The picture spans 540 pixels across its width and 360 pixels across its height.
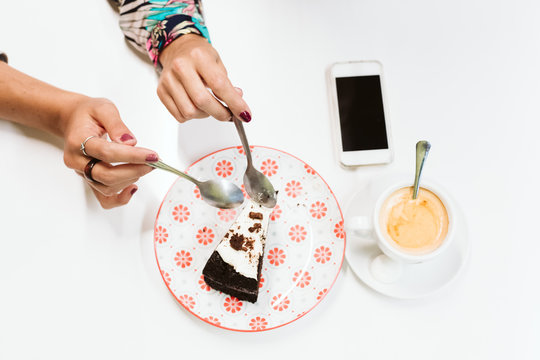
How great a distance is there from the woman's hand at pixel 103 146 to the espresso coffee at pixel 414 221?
534 millimetres

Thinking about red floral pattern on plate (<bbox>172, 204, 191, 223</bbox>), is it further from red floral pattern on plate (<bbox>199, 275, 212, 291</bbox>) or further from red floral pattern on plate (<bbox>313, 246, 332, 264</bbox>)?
red floral pattern on plate (<bbox>313, 246, 332, 264</bbox>)

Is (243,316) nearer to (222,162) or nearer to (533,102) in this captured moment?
(222,162)

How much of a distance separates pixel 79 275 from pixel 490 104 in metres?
1.17

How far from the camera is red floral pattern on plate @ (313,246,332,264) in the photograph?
96cm

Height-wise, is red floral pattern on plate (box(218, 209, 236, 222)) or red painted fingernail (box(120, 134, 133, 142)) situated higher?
red painted fingernail (box(120, 134, 133, 142))

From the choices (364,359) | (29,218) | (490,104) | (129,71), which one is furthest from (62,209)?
(490,104)

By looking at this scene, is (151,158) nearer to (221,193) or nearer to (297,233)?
Result: (221,193)

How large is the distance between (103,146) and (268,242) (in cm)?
46

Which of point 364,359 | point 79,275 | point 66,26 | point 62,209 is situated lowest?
point 364,359

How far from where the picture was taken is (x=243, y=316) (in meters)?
0.92

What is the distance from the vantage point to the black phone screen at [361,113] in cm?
102

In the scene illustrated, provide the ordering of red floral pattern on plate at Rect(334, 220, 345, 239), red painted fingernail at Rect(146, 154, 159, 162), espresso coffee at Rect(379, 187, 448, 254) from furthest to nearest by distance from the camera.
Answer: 1. red floral pattern on plate at Rect(334, 220, 345, 239)
2. espresso coffee at Rect(379, 187, 448, 254)
3. red painted fingernail at Rect(146, 154, 159, 162)

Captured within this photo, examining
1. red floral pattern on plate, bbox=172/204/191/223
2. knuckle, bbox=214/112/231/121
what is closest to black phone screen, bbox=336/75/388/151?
knuckle, bbox=214/112/231/121

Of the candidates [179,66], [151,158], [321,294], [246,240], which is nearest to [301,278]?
[321,294]
